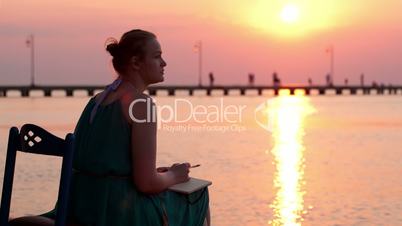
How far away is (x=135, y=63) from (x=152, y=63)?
0.07 metres

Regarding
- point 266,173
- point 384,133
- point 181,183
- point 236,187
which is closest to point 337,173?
point 266,173

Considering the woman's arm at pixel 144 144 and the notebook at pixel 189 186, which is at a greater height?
the woman's arm at pixel 144 144

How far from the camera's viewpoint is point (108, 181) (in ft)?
11.7

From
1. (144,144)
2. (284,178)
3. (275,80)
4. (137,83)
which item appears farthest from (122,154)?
(275,80)

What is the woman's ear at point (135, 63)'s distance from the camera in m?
3.57

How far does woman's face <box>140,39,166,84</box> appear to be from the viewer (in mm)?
3561

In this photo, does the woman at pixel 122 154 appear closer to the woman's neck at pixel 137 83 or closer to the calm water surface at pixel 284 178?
the woman's neck at pixel 137 83

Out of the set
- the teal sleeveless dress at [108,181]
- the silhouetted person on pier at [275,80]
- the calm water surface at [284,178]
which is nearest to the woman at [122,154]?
the teal sleeveless dress at [108,181]

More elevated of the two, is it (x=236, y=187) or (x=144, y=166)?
(x=144, y=166)

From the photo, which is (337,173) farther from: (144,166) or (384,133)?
(384,133)

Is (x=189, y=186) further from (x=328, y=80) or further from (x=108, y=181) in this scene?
(x=328, y=80)

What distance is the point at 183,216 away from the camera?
3.75 metres

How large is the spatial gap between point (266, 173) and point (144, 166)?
9.19 meters

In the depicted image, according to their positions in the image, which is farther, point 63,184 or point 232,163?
point 232,163
